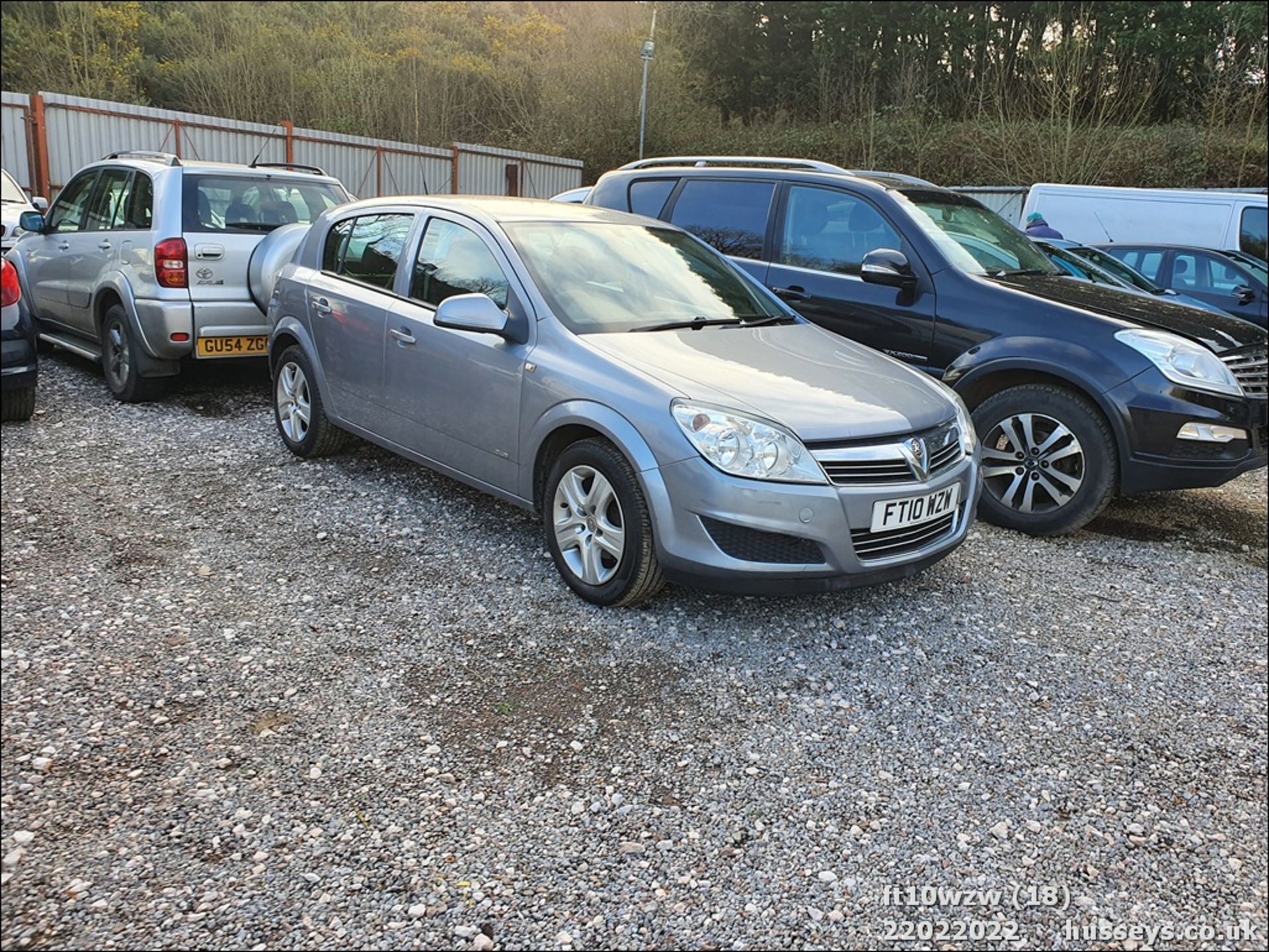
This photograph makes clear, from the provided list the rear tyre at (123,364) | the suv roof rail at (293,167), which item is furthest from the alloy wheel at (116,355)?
the suv roof rail at (293,167)

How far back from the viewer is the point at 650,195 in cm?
694

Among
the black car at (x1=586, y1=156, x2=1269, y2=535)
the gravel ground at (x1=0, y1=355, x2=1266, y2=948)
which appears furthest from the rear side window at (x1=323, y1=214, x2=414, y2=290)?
the black car at (x1=586, y1=156, x2=1269, y2=535)

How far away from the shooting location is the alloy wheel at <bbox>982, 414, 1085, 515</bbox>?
5.10 meters

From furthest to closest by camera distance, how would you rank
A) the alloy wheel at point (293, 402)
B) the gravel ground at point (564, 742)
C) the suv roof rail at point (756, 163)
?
the suv roof rail at point (756, 163), the alloy wheel at point (293, 402), the gravel ground at point (564, 742)

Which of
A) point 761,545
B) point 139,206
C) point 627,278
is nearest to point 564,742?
point 761,545

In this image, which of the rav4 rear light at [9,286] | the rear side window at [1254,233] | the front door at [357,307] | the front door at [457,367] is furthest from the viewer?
the rear side window at [1254,233]

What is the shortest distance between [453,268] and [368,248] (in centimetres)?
83

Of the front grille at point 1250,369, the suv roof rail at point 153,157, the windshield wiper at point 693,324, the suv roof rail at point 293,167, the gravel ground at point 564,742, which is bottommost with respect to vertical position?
the gravel ground at point 564,742

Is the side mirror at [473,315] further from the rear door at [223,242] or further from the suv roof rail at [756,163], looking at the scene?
the rear door at [223,242]

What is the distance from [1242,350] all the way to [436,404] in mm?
4229

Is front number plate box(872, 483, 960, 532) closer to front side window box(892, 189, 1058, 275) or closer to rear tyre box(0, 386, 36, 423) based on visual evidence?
front side window box(892, 189, 1058, 275)

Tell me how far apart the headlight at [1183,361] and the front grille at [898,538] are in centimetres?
172

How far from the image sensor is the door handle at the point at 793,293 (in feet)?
19.9

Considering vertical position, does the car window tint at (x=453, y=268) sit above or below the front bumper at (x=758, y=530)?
above
